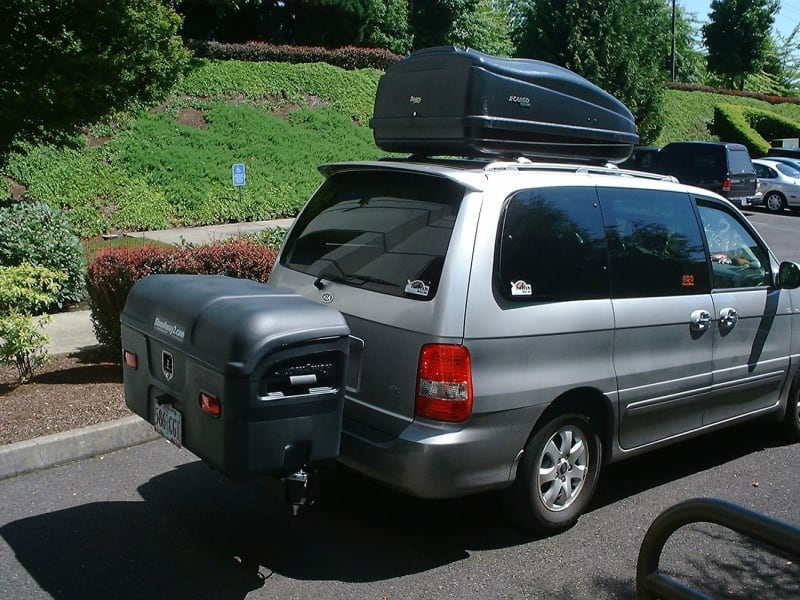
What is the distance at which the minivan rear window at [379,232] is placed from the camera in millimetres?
4352

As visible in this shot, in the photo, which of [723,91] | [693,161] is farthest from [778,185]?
[723,91]

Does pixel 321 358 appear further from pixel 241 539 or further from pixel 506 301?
pixel 241 539

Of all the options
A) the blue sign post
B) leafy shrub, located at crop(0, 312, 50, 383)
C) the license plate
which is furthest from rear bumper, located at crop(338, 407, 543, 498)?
the blue sign post

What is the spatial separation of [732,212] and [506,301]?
7.89 ft

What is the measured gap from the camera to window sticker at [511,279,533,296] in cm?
435

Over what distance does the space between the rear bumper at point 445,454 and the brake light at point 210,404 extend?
871 millimetres

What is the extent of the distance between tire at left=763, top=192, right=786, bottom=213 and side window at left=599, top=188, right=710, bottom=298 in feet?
74.8

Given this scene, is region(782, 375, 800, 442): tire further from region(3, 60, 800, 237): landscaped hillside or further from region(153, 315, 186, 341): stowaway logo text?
region(3, 60, 800, 237): landscaped hillside

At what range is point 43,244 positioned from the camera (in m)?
9.91

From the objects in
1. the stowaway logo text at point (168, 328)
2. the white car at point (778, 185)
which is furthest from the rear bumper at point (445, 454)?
the white car at point (778, 185)

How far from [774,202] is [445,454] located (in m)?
25.1

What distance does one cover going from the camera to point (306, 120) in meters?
23.7

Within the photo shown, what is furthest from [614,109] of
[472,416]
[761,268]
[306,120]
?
[306,120]

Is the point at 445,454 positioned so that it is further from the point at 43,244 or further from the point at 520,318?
the point at 43,244
